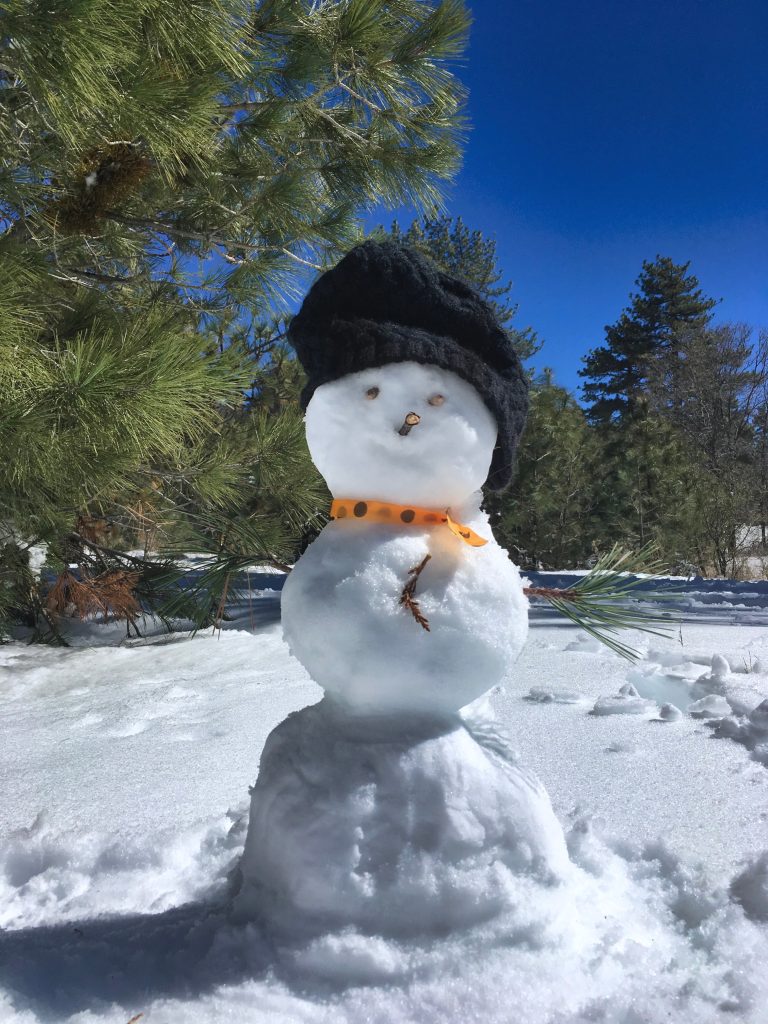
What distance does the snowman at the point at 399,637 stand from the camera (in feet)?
2.46

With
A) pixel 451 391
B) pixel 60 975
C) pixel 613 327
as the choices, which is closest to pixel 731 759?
pixel 451 391

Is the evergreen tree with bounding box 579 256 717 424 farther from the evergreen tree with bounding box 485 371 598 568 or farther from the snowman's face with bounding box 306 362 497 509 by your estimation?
the snowman's face with bounding box 306 362 497 509

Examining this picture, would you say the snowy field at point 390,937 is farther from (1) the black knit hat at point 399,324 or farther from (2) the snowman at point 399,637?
(1) the black knit hat at point 399,324

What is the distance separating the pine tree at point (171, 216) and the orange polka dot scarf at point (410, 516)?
27 cm

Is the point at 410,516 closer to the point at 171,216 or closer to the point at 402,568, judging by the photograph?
the point at 402,568

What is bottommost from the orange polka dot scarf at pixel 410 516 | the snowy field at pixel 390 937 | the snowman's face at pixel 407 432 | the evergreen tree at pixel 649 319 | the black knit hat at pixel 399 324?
the snowy field at pixel 390 937

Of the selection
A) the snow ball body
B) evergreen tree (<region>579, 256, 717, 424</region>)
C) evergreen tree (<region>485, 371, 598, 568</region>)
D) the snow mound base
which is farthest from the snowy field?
evergreen tree (<region>579, 256, 717, 424</region>)

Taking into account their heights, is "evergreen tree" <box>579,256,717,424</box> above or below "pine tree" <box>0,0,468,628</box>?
above

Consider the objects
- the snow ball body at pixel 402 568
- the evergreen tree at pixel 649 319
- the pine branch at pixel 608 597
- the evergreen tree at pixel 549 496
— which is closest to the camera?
the snow ball body at pixel 402 568

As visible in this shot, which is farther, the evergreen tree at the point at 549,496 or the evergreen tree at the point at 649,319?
the evergreen tree at the point at 649,319

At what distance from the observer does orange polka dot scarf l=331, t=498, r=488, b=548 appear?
2.91 feet

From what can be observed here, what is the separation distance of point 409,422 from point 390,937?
0.64m

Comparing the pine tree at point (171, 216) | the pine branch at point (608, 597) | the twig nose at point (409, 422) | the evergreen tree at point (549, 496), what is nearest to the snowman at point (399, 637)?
the twig nose at point (409, 422)

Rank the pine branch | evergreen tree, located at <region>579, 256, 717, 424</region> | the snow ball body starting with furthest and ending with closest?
evergreen tree, located at <region>579, 256, 717, 424</region>
the pine branch
the snow ball body
